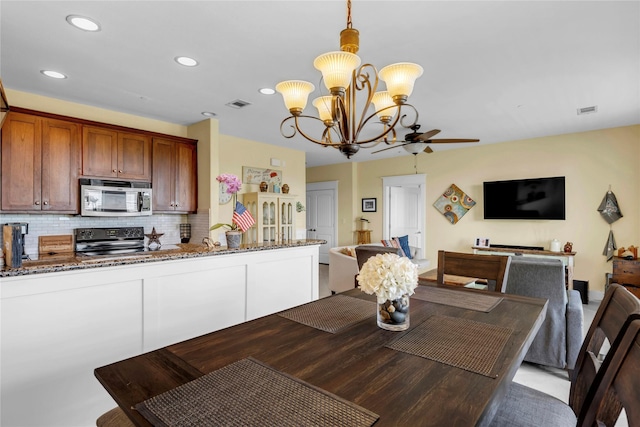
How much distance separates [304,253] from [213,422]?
236 cm

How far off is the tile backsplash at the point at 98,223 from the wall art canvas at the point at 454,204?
4.33m

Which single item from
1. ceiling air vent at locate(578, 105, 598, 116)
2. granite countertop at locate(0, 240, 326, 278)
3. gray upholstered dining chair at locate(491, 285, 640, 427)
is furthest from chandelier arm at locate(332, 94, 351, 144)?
ceiling air vent at locate(578, 105, 598, 116)

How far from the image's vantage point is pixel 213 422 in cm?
72

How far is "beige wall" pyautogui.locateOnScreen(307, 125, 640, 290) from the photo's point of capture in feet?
15.0

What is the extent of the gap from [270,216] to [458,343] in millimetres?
4447

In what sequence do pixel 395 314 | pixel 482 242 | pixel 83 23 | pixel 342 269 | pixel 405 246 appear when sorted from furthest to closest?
pixel 405 246
pixel 482 242
pixel 342 269
pixel 83 23
pixel 395 314

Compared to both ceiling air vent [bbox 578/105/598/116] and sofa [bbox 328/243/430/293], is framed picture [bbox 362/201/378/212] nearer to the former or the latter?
sofa [bbox 328/243/430/293]

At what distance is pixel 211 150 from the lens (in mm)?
4309

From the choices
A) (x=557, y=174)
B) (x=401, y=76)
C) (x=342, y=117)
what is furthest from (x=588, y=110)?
(x=342, y=117)

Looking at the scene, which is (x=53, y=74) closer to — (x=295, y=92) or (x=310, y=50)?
(x=310, y=50)

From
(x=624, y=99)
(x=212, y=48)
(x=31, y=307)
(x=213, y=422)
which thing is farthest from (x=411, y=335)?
(x=624, y=99)

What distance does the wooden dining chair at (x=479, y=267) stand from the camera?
1.94 meters

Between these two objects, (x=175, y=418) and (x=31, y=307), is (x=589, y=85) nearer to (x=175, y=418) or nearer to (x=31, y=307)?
(x=175, y=418)

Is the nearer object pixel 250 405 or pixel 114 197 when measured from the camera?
pixel 250 405
